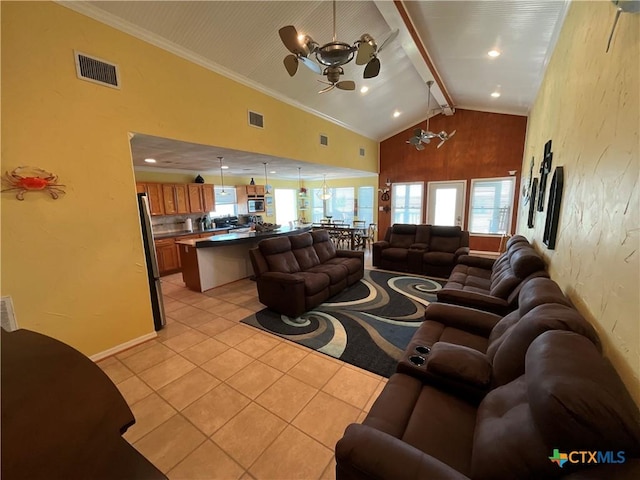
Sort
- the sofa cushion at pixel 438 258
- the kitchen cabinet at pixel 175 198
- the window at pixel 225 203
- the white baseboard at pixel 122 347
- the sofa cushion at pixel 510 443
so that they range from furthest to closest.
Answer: the window at pixel 225 203
the kitchen cabinet at pixel 175 198
the sofa cushion at pixel 438 258
the white baseboard at pixel 122 347
the sofa cushion at pixel 510 443

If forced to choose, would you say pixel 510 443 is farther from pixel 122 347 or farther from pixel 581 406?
pixel 122 347

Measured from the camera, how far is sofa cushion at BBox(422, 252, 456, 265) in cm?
522

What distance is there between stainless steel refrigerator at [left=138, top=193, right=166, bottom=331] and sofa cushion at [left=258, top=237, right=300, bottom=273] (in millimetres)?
1388

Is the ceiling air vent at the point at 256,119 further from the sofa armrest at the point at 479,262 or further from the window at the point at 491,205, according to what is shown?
the window at the point at 491,205

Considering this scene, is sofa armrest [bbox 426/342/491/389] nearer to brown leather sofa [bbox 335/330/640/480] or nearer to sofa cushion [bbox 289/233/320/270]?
brown leather sofa [bbox 335/330/640/480]

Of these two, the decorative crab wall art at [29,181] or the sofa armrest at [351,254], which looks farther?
the sofa armrest at [351,254]

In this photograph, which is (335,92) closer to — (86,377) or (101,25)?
(101,25)

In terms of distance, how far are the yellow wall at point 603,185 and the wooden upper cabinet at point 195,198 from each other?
7147mm

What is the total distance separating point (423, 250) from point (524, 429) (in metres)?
4.94

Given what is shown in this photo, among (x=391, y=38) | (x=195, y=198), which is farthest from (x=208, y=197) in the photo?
(x=391, y=38)

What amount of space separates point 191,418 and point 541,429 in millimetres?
2223

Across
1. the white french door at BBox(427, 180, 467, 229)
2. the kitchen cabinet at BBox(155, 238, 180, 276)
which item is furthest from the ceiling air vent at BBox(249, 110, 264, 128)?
the white french door at BBox(427, 180, 467, 229)

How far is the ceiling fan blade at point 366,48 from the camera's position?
2.28m

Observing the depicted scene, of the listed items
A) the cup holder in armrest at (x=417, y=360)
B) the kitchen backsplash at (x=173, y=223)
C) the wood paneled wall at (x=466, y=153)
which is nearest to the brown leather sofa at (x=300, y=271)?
the cup holder in armrest at (x=417, y=360)
